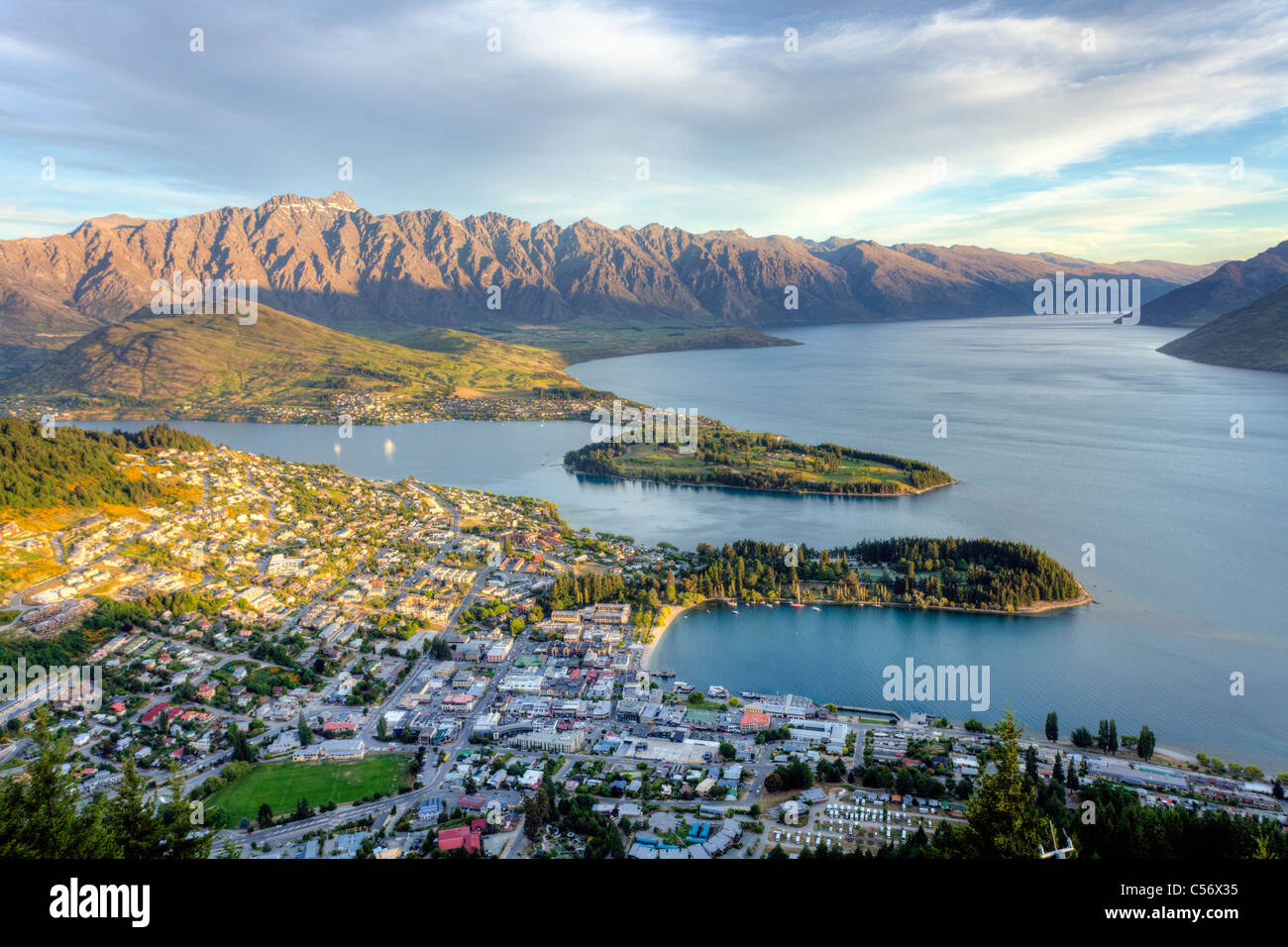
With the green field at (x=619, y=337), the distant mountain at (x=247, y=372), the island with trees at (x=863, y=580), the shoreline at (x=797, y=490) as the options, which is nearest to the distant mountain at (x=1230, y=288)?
the green field at (x=619, y=337)

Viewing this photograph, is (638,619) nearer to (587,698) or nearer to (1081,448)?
(587,698)

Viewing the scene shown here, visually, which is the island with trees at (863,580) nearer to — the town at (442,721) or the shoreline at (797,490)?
the town at (442,721)

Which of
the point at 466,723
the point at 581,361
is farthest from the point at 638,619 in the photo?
the point at 581,361

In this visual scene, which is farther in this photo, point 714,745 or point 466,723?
point 466,723

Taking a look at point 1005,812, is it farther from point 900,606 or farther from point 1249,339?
point 1249,339

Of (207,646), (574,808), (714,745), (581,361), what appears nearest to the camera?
(574,808)

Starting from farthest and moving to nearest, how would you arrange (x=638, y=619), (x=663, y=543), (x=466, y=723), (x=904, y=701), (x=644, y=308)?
1. (x=644, y=308)
2. (x=663, y=543)
3. (x=638, y=619)
4. (x=904, y=701)
5. (x=466, y=723)
